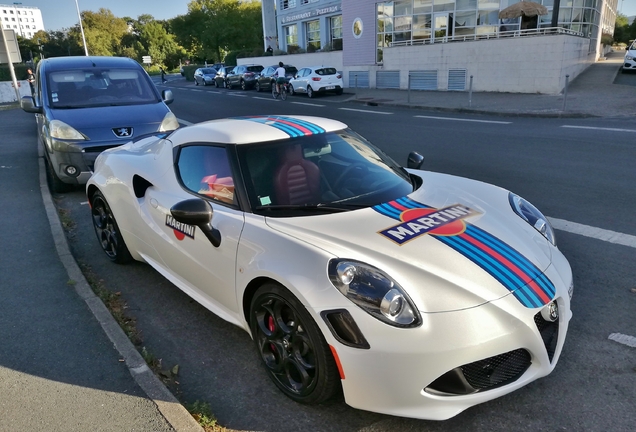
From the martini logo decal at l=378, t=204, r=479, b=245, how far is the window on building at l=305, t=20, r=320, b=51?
3888 centimetres

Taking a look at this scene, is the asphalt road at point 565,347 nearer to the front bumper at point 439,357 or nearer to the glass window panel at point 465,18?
the front bumper at point 439,357

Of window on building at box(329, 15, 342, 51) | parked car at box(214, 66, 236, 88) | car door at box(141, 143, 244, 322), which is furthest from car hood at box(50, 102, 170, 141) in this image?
window on building at box(329, 15, 342, 51)

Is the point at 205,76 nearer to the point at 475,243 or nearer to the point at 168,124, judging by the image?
the point at 168,124

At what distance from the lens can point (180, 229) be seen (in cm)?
346

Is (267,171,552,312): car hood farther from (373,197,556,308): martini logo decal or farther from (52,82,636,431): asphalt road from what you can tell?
(52,82,636,431): asphalt road

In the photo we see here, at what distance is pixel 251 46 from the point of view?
62.5 metres

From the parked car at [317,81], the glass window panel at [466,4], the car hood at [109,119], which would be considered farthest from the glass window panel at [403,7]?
the car hood at [109,119]

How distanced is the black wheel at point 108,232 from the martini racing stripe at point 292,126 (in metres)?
1.77

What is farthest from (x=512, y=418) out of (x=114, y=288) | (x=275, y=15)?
(x=275, y=15)

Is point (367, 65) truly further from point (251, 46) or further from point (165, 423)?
point (251, 46)

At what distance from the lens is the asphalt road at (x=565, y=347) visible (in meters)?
2.57

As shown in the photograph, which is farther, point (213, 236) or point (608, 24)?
point (608, 24)

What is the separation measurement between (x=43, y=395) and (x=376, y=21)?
29.8 metres

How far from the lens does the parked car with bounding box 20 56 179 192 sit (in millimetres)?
6910
